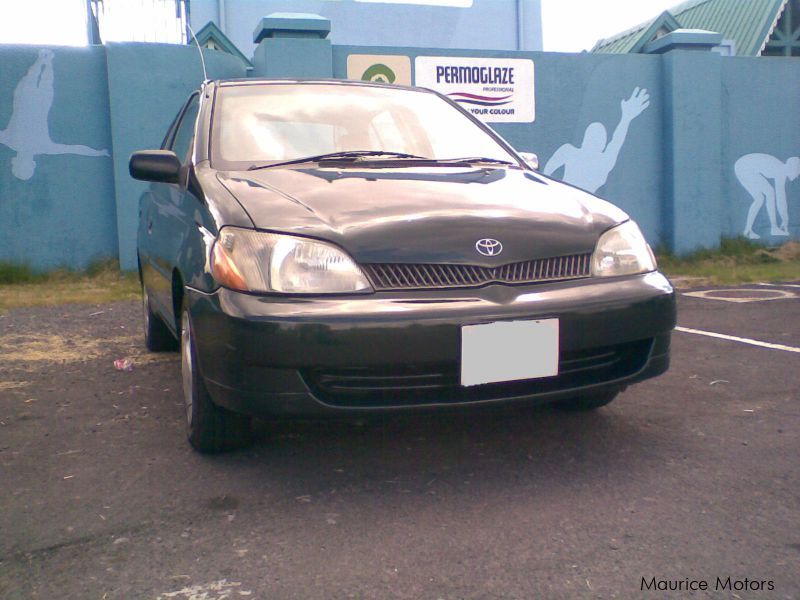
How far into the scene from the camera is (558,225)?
9.57 feet

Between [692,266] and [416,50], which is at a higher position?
[416,50]

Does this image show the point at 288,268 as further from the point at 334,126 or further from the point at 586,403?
the point at 586,403

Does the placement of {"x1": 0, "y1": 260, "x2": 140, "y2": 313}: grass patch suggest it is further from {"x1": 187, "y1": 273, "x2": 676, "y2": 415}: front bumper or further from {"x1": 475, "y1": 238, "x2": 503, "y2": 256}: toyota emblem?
{"x1": 475, "y1": 238, "x2": 503, "y2": 256}: toyota emblem

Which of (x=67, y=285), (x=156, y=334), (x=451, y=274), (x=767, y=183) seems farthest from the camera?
(x=767, y=183)

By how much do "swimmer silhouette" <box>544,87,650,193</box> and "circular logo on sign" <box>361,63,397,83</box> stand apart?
2027 millimetres

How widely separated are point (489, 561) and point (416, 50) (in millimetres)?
7547

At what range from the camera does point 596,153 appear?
967 centimetres

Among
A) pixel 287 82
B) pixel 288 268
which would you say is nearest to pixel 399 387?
pixel 288 268

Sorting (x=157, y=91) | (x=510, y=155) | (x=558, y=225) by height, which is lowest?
(x=558, y=225)

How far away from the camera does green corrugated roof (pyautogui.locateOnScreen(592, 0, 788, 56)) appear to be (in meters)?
17.5

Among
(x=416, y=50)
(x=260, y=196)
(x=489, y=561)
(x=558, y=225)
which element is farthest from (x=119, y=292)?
(x=489, y=561)

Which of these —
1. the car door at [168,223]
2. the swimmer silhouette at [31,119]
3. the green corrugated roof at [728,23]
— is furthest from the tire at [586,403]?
the green corrugated roof at [728,23]

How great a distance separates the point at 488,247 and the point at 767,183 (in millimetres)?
8540

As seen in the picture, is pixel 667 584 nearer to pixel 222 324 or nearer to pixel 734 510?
pixel 734 510
